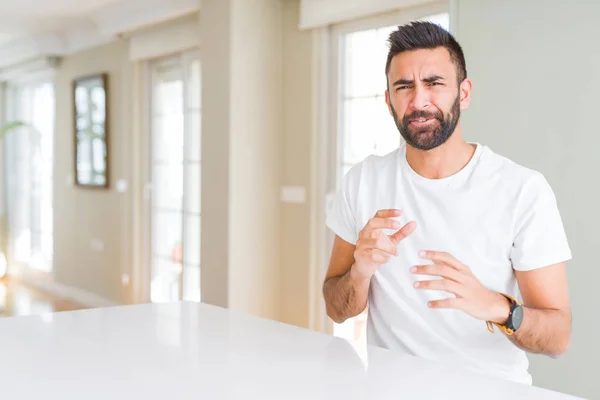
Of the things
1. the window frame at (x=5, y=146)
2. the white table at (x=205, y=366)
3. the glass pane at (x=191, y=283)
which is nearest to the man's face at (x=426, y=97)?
the white table at (x=205, y=366)

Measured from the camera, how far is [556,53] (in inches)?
111

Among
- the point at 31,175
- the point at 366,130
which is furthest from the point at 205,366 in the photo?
the point at 31,175

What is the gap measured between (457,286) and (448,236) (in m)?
0.32

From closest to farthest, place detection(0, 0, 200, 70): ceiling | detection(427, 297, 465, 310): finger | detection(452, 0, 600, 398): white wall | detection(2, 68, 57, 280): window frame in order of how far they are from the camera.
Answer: detection(427, 297, 465, 310): finger < detection(452, 0, 600, 398): white wall < detection(0, 0, 200, 70): ceiling < detection(2, 68, 57, 280): window frame

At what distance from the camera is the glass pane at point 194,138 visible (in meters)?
5.13

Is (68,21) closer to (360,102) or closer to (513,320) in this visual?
(360,102)

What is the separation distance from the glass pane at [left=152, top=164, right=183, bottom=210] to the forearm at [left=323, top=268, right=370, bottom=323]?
3.70m

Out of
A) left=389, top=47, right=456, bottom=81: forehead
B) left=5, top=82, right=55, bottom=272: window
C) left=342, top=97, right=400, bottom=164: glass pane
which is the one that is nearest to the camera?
left=389, top=47, right=456, bottom=81: forehead

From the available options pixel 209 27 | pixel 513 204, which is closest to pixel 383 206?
pixel 513 204

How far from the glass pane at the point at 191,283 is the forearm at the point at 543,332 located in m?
3.88

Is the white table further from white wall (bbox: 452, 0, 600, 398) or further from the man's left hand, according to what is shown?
white wall (bbox: 452, 0, 600, 398)

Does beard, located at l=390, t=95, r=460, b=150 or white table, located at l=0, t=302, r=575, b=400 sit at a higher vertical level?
beard, located at l=390, t=95, r=460, b=150

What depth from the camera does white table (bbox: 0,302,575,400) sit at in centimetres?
111

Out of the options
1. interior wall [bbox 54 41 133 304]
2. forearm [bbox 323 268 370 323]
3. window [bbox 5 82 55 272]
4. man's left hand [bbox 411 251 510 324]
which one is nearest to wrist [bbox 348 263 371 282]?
forearm [bbox 323 268 370 323]
